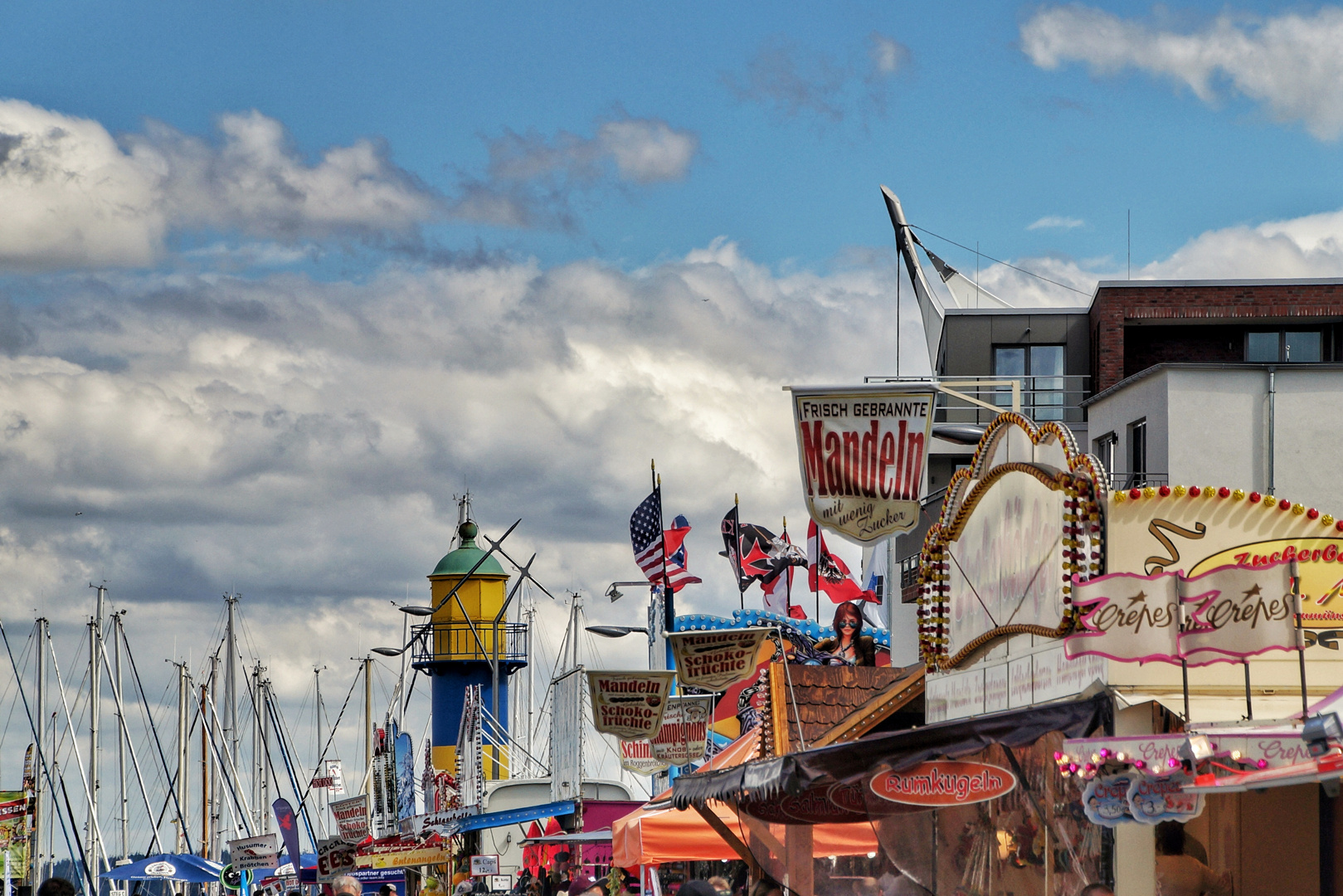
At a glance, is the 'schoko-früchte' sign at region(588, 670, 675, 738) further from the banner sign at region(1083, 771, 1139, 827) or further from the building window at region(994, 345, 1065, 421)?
the building window at region(994, 345, 1065, 421)

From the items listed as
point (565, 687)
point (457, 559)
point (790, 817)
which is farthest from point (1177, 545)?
point (457, 559)

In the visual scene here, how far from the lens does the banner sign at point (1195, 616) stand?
10258mm

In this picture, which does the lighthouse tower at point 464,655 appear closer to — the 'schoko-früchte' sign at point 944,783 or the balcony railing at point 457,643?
the balcony railing at point 457,643

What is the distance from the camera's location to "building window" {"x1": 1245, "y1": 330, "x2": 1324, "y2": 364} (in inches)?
1532

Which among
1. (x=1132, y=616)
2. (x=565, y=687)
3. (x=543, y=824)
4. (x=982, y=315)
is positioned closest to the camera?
(x=1132, y=616)

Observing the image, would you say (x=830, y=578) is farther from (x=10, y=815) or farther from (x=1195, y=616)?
(x=1195, y=616)

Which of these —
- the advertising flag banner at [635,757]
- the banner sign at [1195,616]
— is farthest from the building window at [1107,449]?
the banner sign at [1195,616]

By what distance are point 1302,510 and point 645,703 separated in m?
12.9

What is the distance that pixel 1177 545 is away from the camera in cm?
1327

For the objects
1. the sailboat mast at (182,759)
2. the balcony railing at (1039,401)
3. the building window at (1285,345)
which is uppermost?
the building window at (1285,345)

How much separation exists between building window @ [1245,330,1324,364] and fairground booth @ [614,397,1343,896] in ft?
76.6

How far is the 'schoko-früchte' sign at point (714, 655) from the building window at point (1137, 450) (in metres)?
9.78

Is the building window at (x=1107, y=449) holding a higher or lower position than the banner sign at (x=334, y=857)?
higher

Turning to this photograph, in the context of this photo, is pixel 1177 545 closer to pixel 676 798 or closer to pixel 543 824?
pixel 676 798
